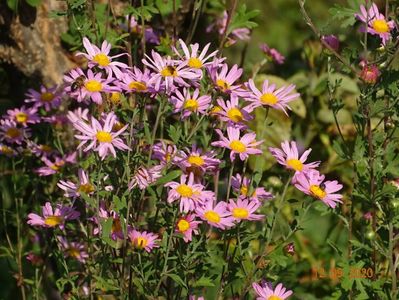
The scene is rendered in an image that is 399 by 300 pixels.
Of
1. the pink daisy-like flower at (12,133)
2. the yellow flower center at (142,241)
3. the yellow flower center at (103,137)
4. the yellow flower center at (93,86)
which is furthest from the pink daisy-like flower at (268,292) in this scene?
the pink daisy-like flower at (12,133)

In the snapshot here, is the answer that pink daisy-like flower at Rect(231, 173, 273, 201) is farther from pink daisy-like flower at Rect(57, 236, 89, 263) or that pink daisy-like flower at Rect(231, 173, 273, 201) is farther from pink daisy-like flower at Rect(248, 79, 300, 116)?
pink daisy-like flower at Rect(57, 236, 89, 263)

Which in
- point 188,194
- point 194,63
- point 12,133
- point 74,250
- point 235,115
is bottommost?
point 74,250

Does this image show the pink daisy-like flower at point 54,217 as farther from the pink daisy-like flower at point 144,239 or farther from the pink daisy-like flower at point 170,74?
the pink daisy-like flower at point 170,74

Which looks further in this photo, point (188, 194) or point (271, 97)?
point (271, 97)

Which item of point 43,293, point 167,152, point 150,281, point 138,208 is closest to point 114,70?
point 167,152

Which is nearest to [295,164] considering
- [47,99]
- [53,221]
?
[53,221]

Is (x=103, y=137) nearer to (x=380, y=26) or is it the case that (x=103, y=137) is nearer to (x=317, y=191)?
(x=317, y=191)

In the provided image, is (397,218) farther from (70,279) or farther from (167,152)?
(70,279)
